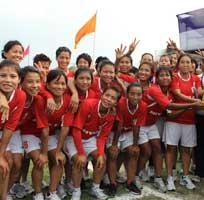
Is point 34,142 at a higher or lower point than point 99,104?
lower

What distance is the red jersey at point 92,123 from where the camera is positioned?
425 cm

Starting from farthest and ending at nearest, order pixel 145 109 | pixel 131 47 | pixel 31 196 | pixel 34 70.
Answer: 1. pixel 131 47
2. pixel 145 109
3. pixel 31 196
4. pixel 34 70

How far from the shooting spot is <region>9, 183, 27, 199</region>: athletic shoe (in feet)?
14.0

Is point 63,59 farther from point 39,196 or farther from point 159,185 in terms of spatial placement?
point 159,185

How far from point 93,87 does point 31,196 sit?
5.44 ft

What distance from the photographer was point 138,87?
4.55 metres

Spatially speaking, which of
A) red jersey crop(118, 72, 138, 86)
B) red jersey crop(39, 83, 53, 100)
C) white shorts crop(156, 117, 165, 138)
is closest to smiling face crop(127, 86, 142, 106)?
red jersey crop(118, 72, 138, 86)

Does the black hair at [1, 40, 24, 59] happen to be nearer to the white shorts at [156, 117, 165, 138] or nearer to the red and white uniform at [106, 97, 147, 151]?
the red and white uniform at [106, 97, 147, 151]

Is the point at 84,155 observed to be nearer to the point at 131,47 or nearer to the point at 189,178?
the point at 189,178

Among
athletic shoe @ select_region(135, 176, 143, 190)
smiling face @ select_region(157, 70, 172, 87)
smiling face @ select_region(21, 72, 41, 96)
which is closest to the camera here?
smiling face @ select_region(21, 72, 41, 96)

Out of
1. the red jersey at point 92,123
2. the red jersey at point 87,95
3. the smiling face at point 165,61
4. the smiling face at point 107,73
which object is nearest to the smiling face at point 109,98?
the red jersey at point 92,123

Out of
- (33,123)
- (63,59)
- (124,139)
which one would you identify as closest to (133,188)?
(124,139)

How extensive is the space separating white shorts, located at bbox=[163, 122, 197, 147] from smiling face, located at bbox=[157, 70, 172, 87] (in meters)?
0.59

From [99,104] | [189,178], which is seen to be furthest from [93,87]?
[189,178]
